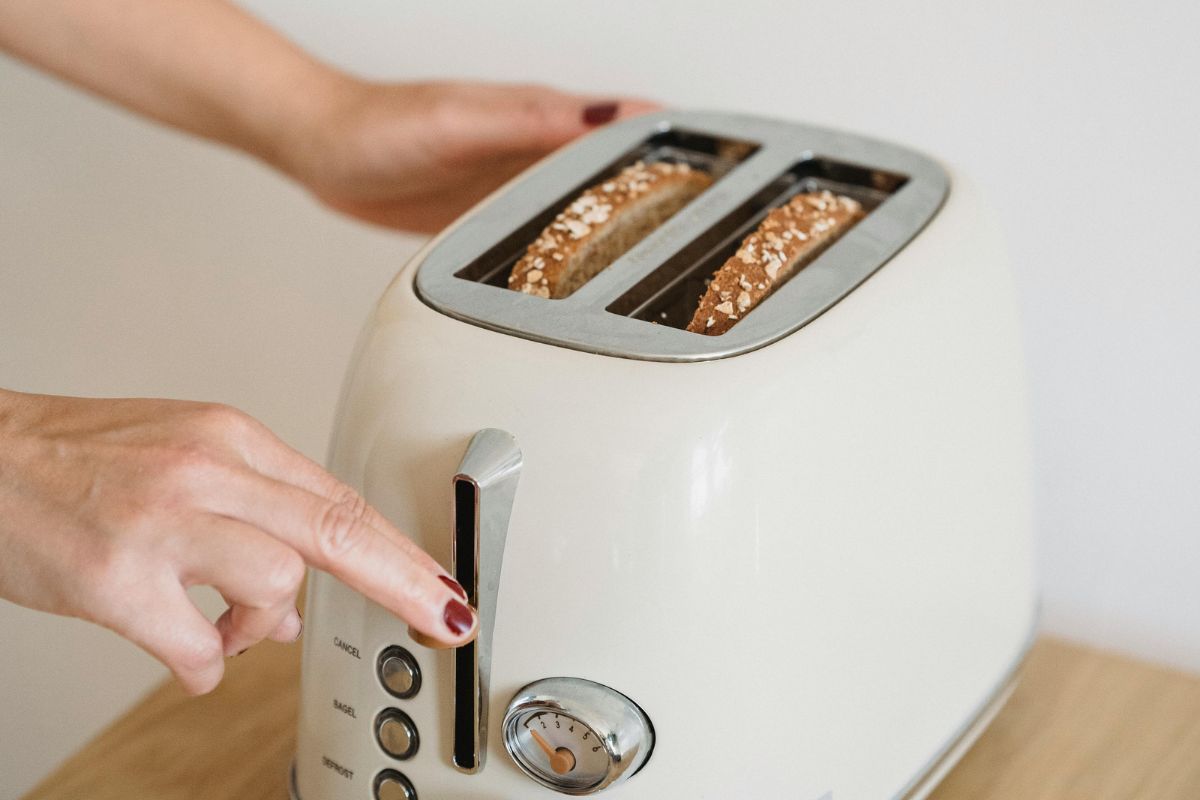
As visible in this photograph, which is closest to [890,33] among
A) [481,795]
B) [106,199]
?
[481,795]

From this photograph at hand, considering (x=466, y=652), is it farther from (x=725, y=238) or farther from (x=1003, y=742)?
(x=1003, y=742)

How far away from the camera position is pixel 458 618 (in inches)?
18.8

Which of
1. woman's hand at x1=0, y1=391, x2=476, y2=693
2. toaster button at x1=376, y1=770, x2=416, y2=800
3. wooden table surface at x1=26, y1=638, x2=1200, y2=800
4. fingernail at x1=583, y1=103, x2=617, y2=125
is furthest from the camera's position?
fingernail at x1=583, y1=103, x2=617, y2=125

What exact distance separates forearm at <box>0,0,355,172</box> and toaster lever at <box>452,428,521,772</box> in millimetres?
482

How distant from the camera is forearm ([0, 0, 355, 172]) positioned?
2.92 ft

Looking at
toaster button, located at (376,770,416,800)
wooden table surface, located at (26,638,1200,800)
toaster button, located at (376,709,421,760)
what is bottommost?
wooden table surface, located at (26,638,1200,800)

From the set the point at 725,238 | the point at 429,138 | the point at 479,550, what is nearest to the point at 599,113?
the point at 429,138

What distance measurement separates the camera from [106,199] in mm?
1208

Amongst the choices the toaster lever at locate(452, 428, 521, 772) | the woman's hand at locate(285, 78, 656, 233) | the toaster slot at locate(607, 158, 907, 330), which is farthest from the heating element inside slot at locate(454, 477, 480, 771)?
the woman's hand at locate(285, 78, 656, 233)

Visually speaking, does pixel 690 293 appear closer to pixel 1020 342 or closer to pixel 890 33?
pixel 1020 342

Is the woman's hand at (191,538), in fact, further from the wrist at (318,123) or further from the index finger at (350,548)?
the wrist at (318,123)

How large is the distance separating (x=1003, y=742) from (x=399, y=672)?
0.36m

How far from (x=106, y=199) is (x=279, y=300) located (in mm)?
206

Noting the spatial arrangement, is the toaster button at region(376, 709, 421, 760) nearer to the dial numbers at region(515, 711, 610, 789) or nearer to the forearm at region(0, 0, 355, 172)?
the dial numbers at region(515, 711, 610, 789)
